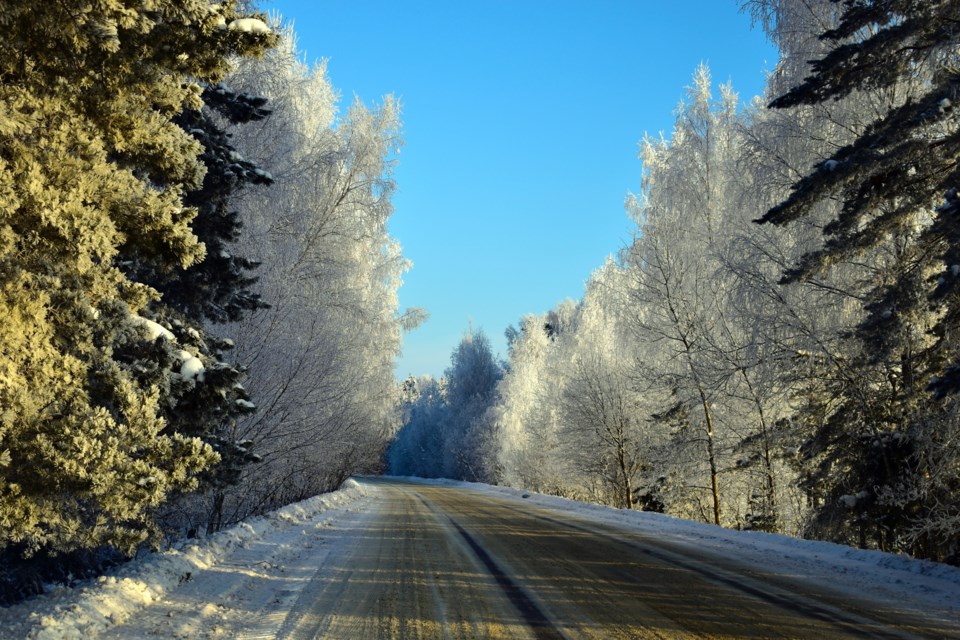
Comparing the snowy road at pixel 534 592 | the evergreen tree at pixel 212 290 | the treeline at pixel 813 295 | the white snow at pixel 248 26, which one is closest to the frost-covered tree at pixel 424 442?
the treeline at pixel 813 295

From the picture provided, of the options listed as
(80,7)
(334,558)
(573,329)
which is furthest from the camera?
(573,329)

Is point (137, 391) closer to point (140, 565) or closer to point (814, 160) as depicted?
point (140, 565)

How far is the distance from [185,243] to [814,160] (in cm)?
1209

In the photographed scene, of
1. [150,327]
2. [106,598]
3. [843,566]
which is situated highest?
[150,327]

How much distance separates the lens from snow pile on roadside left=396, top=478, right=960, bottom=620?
561cm

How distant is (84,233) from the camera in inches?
176

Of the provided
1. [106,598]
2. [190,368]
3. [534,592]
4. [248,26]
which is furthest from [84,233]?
[534,592]

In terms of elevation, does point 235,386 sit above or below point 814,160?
below

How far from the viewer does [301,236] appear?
13.5 m

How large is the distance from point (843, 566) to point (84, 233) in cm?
Answer: 874

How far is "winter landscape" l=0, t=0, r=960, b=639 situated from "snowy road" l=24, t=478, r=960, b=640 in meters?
0.05

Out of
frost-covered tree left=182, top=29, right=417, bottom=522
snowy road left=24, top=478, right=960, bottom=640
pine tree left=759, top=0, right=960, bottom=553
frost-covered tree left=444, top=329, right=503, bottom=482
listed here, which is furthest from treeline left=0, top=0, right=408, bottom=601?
frost-covered tree left=444, top=329, right=503, bottom=482

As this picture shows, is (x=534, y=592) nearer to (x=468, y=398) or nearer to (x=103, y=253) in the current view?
(x=103, y=253)

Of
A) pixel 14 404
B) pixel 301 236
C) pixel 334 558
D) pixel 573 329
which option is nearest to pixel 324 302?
pixel 301 236
